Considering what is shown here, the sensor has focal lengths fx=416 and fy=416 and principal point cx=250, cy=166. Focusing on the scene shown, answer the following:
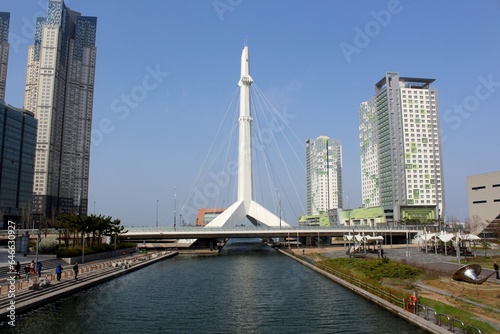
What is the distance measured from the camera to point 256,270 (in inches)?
1676

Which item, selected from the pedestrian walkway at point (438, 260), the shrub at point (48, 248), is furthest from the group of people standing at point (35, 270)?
the pedestrian walkway at point (438, 260)

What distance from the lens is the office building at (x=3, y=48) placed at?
146m

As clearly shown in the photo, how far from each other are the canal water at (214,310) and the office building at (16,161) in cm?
8521

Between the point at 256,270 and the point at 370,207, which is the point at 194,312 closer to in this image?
the point at 256,270

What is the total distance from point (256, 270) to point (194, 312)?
2081 cm

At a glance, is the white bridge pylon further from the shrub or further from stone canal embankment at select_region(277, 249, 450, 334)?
stone canal embankment at select_region(277, 249, 450, 334)

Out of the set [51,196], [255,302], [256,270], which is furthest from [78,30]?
[255,302]

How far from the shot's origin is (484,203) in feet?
289

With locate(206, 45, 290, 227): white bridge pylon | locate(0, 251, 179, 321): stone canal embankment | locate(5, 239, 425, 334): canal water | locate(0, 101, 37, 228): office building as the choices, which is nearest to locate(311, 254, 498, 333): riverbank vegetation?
locate(5, 239, 425, 334): canal water

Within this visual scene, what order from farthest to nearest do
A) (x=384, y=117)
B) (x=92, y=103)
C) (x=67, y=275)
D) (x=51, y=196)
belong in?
(x=92, y=103) → (x=51, y=196) → (x=384, y=117) → (x=67, y=275)

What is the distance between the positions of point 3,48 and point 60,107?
34005mm

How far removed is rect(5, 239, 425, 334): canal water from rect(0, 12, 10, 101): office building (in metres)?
136

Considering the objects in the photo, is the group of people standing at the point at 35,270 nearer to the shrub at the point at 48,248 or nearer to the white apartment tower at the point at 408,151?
the shrub at the point at 48,248

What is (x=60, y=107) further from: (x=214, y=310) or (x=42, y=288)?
(x=214, y=310)
